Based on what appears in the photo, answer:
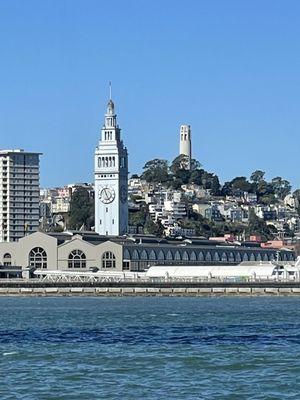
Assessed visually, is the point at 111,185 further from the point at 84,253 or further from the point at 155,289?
the point at 155,289

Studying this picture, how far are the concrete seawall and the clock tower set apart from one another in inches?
2496

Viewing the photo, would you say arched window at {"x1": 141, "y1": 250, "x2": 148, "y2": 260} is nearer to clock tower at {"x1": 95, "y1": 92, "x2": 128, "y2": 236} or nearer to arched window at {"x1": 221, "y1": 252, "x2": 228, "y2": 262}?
arched window at {"x1": 221, "y1": 252, "x2": 228, "y2": 262}

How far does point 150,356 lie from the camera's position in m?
48.8

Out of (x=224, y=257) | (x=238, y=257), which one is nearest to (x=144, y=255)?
(x=224, y=257)

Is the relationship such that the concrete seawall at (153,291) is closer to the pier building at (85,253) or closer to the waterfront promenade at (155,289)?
the waterfront promenade at (155,289)

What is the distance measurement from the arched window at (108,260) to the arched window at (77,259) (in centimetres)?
212

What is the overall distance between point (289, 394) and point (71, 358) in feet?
36.9

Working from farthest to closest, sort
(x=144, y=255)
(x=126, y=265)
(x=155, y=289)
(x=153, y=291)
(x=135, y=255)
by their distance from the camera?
(x=144, y=255)
(x=135, y=255)
(x=126, y=265)
(x=155, y=289)
(x=153, y=291)

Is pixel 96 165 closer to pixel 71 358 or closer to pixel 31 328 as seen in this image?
pixel 31 328

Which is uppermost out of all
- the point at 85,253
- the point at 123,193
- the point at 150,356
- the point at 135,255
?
the point at 123,193

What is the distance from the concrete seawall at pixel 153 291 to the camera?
400ft

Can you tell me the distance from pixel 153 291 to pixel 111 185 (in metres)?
67.4

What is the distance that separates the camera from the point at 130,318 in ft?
257

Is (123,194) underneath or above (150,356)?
above
